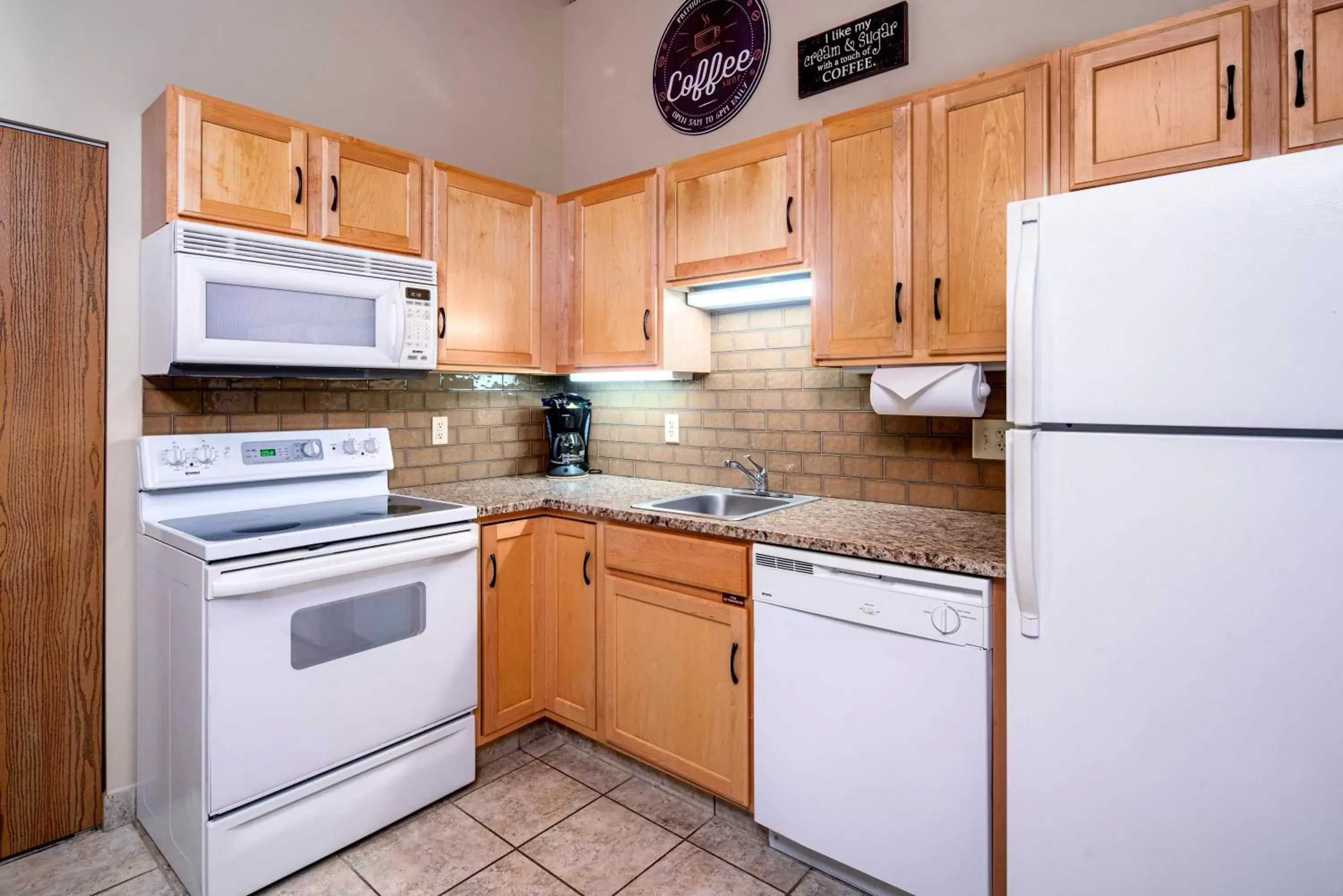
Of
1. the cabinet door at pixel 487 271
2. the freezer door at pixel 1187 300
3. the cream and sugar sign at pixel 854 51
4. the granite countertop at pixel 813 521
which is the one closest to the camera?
the freezer door at pixel 1187 300

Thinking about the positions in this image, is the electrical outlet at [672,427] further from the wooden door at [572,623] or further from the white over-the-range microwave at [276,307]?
the white over-the-range microwave at [276,307]

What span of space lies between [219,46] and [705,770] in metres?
2.71

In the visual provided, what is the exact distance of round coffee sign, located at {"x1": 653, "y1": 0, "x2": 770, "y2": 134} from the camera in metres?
2.68

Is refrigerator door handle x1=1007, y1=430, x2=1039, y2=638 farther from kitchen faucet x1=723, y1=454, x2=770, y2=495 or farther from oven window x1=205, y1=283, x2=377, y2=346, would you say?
oven window x1=205, y1=283, x2=377, y2=346

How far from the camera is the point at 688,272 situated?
7.93 feet

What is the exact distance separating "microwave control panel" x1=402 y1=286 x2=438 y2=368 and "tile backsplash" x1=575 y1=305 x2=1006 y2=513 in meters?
0.93

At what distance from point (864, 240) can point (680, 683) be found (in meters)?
1.41

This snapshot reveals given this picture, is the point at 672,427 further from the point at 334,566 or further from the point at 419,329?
the point at 334,566

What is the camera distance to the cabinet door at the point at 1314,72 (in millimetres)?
1389

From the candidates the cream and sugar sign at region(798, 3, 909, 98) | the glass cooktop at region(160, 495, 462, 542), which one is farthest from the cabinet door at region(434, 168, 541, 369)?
the cream and sugar sign at region(798, 3, 909, 98)

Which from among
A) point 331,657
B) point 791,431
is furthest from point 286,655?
point 791,431

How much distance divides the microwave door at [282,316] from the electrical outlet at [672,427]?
1087 millimetres

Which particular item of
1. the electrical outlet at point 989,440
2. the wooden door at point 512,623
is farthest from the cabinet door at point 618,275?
the electrical outlet at point 989,440

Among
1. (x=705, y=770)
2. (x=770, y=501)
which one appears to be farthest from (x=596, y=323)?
(x=705, y=770)
